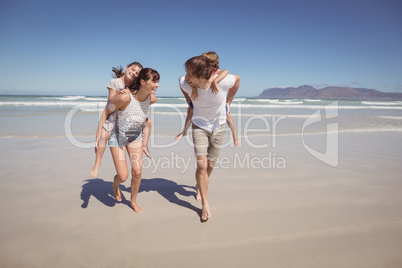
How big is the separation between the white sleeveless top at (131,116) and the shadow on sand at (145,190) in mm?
1220

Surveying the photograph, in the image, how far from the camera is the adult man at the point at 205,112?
2.71 m

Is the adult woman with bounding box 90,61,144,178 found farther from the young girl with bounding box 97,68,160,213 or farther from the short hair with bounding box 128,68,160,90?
the short hair with bounding box 128,68,160,90

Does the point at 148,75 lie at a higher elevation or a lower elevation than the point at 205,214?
higher

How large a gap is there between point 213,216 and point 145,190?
145 centimetres

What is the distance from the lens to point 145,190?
3980 mm

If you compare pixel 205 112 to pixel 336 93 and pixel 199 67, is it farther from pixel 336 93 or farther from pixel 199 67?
pixel 336 93

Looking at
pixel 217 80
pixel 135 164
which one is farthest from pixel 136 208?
pixel 217 80

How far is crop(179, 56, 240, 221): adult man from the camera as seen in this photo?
271 cm

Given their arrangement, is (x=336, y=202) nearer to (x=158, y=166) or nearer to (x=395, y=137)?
(x=158, y=166)

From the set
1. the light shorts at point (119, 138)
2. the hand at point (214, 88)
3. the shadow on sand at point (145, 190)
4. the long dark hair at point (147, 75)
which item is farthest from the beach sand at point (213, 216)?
the long dark hair at point (147, 75)

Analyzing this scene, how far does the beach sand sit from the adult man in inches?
23.6

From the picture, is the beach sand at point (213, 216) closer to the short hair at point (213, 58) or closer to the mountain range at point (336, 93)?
the short hair at point (213, 58)

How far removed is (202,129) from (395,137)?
8982 millimetres

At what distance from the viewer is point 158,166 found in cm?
527
